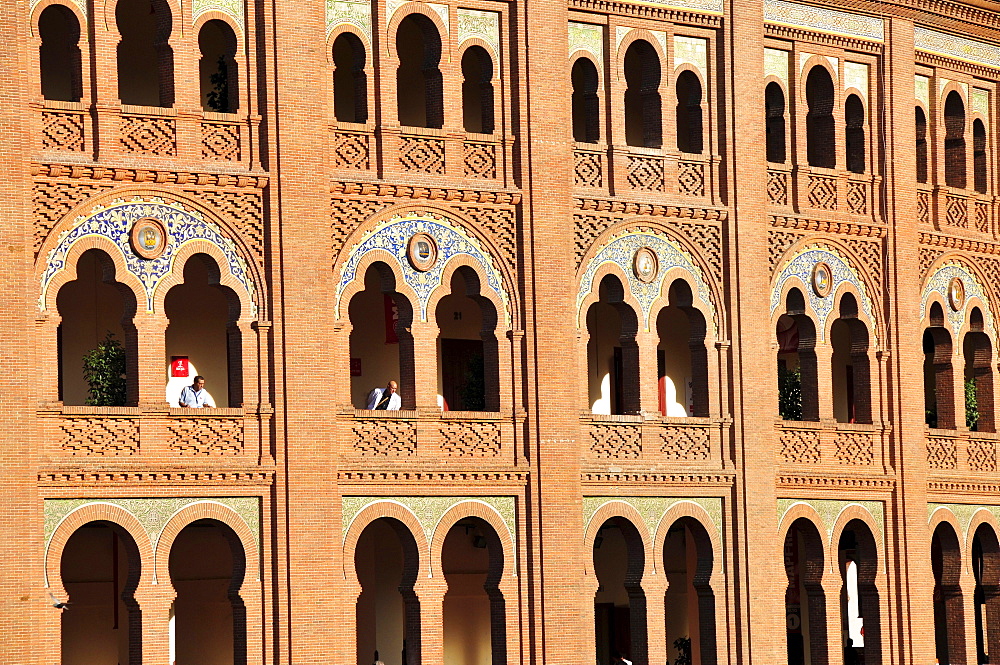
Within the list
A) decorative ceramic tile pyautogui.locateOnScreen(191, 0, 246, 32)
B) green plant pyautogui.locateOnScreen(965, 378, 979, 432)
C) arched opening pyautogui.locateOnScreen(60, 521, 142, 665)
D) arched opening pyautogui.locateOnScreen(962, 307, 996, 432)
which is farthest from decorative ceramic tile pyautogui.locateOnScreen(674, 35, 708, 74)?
arched opening pyautogui.locateOnScreen(60, 521, 142, 665)

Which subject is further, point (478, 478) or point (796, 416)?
point (796, 416)

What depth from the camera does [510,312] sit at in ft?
111

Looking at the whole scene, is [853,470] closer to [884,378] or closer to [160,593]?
[884,378]

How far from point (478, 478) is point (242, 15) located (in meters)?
7.93

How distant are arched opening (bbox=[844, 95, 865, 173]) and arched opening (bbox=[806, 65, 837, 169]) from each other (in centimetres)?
52

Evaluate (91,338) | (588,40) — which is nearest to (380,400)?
(91,338)

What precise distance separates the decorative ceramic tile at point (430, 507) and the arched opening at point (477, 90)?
5893mm

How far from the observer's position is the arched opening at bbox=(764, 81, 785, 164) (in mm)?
37062

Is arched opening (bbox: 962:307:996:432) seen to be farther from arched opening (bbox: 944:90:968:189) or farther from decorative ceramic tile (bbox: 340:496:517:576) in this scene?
decorative ceramic tile (bbox: 340:496:517:576)

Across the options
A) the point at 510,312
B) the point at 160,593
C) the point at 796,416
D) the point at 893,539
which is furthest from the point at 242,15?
the point at 893,539

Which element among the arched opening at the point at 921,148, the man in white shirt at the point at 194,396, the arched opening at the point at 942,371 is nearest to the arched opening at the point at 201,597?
the man in white shirt at the point at 194,396

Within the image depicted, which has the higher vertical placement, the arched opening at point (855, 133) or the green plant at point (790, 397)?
the arched opening at point (855, 133)

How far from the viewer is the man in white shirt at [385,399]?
1302 inches

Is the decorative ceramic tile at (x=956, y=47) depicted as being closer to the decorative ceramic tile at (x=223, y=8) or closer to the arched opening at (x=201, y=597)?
the decorative ceramic tile at (x=223, y=8)
